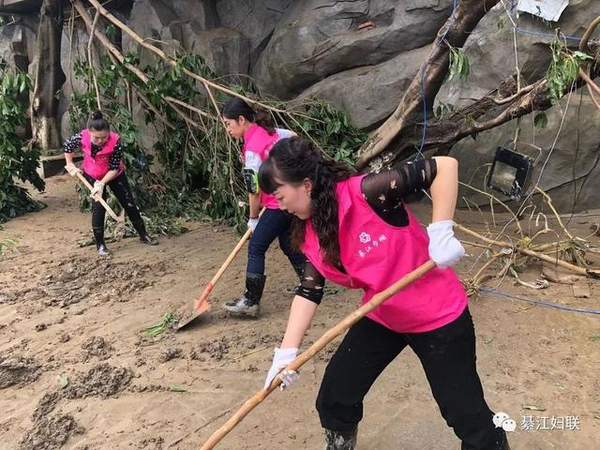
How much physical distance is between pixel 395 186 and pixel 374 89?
17.4ft

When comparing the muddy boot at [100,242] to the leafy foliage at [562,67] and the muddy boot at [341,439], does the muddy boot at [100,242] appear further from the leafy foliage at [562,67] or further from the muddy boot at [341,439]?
the leafy foliage at [562,67]

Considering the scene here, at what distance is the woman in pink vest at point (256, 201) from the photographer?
11.6ft

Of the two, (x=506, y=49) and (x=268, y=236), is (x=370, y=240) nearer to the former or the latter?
(x=268, y=236)

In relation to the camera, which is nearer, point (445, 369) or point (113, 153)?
point (445, 369)

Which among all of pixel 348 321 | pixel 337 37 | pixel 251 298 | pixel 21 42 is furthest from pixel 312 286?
pixel 21 42

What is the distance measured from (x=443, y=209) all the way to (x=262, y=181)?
0.60 meters

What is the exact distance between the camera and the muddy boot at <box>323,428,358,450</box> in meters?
2.24

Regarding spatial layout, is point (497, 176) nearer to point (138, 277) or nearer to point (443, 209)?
point (443, 209)

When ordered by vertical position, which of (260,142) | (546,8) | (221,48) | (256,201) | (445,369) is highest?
(546,8)

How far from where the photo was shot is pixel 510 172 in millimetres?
3955

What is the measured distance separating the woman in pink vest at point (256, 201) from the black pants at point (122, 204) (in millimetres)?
2018

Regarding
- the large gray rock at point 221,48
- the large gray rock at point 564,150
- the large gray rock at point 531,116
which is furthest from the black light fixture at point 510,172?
the large gray rock at point 221,48

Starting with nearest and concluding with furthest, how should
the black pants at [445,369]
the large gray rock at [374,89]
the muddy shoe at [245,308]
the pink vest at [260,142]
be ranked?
the black pants at [445,369] < the pink vest at [260,142] < the muddy shoe at [245,308] < the large gray rock at [374,89]

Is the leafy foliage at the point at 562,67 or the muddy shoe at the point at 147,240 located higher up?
the leafy foliage at the point at 562,67
